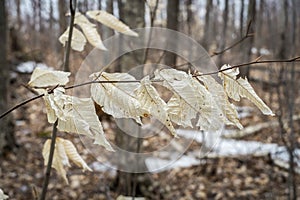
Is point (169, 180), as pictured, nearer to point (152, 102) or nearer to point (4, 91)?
point (4, 91)

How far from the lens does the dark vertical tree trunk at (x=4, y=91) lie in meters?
3.93

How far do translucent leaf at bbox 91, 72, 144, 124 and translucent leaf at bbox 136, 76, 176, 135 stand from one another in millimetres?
11

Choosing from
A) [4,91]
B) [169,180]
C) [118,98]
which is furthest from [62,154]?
[4,91]

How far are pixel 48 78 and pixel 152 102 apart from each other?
A: 0.23 metres

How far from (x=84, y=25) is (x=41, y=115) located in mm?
4997

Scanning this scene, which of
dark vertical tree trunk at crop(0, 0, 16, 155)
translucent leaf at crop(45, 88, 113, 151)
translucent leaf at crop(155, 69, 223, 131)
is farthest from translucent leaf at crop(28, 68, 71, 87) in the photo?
dark vertical tree trunk at crop(0, 0, 16, 155)

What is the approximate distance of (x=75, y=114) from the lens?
555 millimetres

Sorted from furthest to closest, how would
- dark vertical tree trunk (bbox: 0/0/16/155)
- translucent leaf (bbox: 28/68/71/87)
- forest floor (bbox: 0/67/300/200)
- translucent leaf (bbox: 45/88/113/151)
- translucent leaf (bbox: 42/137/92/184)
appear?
dark vertical tree trunk (bbox: 0/0/16/155) < forest floor (bbox: 0/67/300/200) < translucent leaf (bbox: 42/137/92/184) < translucent leaf (bbox: 28/68/71/87) < translucent leaf (bbox: 45/88/113/151)

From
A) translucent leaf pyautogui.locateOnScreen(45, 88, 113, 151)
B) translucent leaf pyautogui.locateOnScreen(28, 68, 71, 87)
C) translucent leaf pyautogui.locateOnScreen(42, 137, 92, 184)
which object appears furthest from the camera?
translucent leaf pyautogui.locateOnScreen(42, 137, 92, 184)

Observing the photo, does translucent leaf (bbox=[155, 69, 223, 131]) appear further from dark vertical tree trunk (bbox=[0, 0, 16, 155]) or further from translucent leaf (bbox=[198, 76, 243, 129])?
dark vertical tree trunk (bbox=[0, 0, 16, 155])

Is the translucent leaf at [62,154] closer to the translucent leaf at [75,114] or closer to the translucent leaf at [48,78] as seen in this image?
the translucent leaf at [48,78]

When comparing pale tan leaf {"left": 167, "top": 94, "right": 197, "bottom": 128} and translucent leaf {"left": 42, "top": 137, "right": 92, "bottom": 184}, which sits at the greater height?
pale tan leaf {"left": 167, "top": 94, "right": 197, "bottom": 128}

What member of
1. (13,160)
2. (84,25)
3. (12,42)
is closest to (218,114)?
(84,25)

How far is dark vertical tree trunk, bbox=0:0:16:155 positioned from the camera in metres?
3.93
